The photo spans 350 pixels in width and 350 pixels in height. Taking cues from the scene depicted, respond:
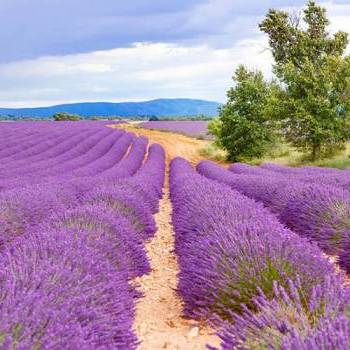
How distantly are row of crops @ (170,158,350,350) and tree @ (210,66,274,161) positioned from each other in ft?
59.3

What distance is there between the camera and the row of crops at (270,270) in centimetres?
223

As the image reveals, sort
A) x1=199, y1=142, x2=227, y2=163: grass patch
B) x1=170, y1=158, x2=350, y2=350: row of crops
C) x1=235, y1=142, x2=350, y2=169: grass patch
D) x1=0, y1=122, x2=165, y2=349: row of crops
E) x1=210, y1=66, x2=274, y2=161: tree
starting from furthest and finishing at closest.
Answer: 1. x1=199, y1=142, x2=227, y2=163: grass patch
2. x1=210, y1=66, x2=274, y2=161: tree
3. x1=235, y1=142, x2=350, y2=169: grass patch
4. x1=170, y1=158, x2=350, y2=350: row of crops
5. x1=0, y1=122, x2=165, y2=349: row of crops

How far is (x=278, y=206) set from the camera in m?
7.48

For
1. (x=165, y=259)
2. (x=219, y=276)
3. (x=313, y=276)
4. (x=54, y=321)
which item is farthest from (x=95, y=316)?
(x=165, y=259)

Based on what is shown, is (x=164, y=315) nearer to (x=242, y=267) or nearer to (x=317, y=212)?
(x=242, y=267)

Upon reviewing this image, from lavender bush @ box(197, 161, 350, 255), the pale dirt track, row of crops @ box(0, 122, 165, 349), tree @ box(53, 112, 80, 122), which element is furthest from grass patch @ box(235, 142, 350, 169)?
tree @ box(53, 112, 80, 122)

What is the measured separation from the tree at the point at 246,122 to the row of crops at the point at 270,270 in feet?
59.3

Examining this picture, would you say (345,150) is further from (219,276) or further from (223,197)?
(219,276)

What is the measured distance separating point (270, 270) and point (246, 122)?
21809mm

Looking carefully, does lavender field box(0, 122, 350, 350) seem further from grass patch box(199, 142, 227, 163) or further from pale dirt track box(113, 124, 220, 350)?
grass patch box(199, 142, 227, 163)

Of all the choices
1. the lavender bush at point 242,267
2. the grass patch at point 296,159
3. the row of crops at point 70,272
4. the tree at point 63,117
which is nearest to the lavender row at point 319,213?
the lavender bush at point 242,267

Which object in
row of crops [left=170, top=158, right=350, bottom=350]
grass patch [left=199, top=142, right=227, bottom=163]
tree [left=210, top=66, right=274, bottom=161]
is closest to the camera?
row of crops [left=170, top=158, right=350, bottom=350]

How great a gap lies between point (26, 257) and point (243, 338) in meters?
1.46

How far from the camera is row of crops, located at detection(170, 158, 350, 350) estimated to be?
223cm
